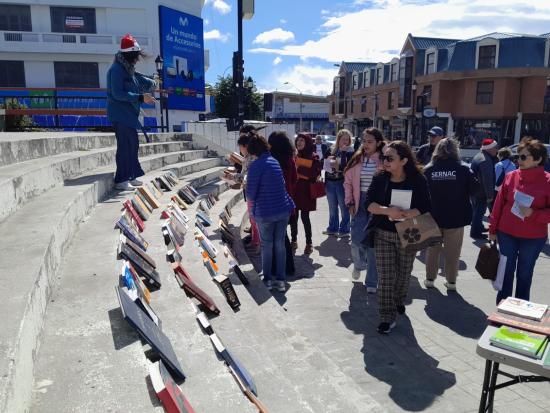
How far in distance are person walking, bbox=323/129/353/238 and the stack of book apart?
14.9 feet

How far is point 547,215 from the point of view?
4086mm

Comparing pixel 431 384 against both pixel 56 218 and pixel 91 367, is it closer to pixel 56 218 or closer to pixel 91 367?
pixel 91 367

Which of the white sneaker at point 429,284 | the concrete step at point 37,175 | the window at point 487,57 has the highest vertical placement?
the window at point 487,57

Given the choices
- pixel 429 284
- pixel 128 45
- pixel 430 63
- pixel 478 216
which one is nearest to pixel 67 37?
pixel 430 63

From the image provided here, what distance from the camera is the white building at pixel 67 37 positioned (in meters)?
32.8

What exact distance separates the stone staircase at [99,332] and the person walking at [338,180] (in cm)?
325

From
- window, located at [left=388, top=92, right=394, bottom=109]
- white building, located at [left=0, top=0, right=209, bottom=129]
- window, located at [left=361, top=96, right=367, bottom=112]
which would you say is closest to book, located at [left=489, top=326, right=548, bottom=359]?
white building, located at [left=0, top=0, right=209, bottom=129]

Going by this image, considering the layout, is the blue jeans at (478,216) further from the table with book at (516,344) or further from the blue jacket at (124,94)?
the blue jacket at (124,94)

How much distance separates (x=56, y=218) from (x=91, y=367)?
68.2 inches

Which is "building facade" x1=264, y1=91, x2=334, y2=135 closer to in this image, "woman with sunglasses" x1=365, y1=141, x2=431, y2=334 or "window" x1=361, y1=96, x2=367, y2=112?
"window" x1=361, y1=96, x2=367, y2=112

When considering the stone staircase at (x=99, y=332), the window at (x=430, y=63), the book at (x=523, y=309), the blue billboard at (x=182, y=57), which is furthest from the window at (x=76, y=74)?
the book at (x=523, y=309)

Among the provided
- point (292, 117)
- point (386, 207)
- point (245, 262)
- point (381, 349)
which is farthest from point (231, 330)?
point (292, 117)

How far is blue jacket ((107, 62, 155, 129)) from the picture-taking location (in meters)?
5.75

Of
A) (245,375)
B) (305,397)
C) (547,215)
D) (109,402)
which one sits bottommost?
(305,397)
